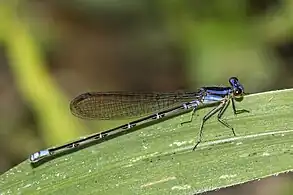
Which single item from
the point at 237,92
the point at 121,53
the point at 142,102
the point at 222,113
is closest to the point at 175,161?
the point at 222,113

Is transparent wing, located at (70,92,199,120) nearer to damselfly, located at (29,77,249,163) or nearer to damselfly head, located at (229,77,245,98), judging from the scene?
damselfly, located at (29,77,249,163)

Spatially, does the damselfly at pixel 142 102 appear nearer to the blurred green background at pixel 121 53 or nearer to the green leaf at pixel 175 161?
the green leaf at pixel 175 161

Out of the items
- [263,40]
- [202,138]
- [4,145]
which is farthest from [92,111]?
[263,40]

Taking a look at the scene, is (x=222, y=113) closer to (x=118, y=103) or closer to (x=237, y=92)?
(x=237, y=92)

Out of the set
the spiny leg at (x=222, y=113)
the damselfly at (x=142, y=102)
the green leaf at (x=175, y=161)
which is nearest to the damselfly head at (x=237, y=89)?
the damselfly at (x=142, y=102)

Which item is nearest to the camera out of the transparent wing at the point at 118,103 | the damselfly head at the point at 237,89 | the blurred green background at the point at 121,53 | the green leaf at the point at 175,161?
the green leaf at the point at 175,161

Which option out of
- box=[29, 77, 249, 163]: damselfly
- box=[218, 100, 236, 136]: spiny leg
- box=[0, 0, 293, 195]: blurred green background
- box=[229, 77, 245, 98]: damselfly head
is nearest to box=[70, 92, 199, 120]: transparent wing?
box=[29, 77, 249, 163]: damselfly
